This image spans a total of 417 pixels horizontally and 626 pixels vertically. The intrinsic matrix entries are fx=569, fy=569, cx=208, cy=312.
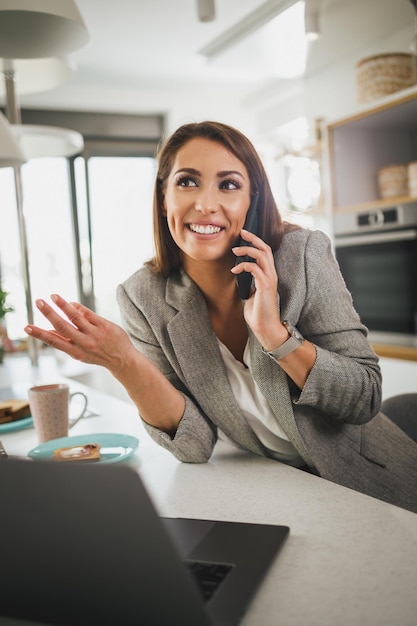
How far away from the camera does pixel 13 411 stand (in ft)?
4.53

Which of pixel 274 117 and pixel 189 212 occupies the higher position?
pixel 274 117

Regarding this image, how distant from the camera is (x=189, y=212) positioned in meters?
1.22

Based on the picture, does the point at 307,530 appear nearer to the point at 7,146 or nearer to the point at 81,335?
the point at 81,335

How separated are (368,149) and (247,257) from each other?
2.40m

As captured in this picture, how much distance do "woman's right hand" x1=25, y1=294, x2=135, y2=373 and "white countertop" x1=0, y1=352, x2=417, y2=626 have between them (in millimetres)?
215

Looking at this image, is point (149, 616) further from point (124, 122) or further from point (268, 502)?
point (124, 122)

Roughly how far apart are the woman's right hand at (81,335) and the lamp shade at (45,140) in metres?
0.95

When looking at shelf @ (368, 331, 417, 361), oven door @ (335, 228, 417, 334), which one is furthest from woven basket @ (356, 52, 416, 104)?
shelf @ (368, 331, 417, 361)

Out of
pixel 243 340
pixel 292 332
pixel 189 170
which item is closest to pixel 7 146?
pixel 189 170

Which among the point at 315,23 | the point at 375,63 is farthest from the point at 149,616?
the point at 375,63

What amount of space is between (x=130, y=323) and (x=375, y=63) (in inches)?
92.1

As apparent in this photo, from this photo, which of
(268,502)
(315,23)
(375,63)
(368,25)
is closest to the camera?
(268,502)

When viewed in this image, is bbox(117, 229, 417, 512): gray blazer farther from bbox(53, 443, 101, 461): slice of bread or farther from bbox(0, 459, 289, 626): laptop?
bbox(0, 459, 289, 626): laptop

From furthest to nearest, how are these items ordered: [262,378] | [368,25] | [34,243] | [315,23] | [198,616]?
[34,243] → [368,25] → [315,23] → [262,378] → [198,616]
